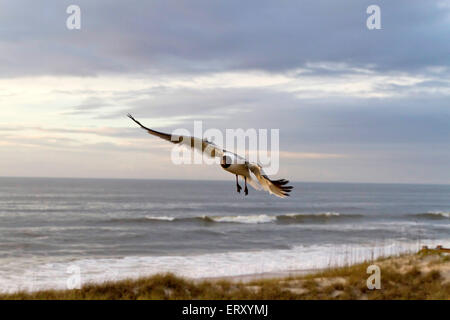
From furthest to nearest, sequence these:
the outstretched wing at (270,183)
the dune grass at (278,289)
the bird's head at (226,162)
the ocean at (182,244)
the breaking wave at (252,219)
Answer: the breaking wave at (252,219)
the ocean at (182,244)
the dune grass at (278,289)
the outstretched wing at (270,183)
the bird's head at (226,162)

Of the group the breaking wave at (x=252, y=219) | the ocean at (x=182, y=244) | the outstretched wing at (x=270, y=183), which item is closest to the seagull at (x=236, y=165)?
the outstretched wing at (x=270, y=183)

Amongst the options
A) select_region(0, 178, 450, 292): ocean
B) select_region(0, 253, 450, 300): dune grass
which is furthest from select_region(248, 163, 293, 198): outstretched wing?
select_region(0, 178, 450, 292): ocean

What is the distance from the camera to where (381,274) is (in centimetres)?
1315

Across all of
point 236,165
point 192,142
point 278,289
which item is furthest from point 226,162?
point 278,289

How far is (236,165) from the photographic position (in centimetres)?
246

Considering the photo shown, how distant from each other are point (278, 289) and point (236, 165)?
1036 centimetres

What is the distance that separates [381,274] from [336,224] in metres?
32.4

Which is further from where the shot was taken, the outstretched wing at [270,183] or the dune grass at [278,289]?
the dune grass at [278,289]

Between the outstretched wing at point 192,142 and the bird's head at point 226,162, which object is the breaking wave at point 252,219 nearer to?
the outstretched wing at point 192,142

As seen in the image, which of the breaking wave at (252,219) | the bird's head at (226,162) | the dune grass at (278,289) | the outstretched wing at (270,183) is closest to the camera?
the bird's head at (226,162)

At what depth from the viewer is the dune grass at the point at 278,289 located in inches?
453

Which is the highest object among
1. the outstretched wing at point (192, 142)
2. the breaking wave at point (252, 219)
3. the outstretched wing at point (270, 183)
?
the outstretched wing at point (192, 142)
